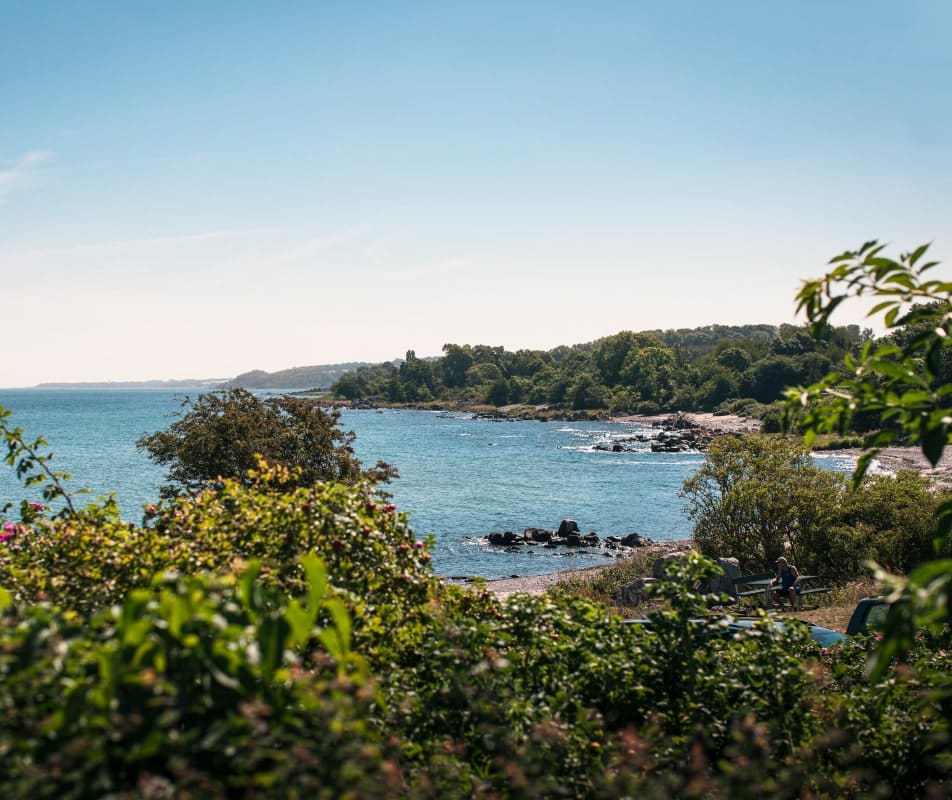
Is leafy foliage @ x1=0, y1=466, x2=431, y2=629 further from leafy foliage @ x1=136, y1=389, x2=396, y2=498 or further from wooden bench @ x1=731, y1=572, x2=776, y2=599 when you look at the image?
leafy foliage @ x1=136, y1=389, x2=396, y2=498

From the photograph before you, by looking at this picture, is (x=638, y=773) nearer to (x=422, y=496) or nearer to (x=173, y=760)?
(x=173, y=760)

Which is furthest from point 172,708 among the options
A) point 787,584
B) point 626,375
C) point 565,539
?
point 626,375

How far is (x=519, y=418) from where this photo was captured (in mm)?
132000

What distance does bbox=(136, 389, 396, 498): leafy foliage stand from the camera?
24.3 meters

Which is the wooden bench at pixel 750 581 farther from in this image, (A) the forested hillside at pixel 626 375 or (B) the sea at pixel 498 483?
(A) the forested hillside at pixel 626 375

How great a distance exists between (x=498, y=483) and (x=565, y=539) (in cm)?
1980

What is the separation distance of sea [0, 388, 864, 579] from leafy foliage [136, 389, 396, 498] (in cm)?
134

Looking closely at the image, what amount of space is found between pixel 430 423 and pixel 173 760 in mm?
121833

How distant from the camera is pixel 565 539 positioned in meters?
39.2

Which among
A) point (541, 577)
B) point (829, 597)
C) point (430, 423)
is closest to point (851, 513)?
point (829, 597)

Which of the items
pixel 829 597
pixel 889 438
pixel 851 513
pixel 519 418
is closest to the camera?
pixel 889 438

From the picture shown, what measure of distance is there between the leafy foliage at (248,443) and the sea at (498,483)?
134 cm

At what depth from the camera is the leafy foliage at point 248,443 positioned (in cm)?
2434

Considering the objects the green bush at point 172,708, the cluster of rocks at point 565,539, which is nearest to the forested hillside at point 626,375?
the cluster of rocks at point 565,539
